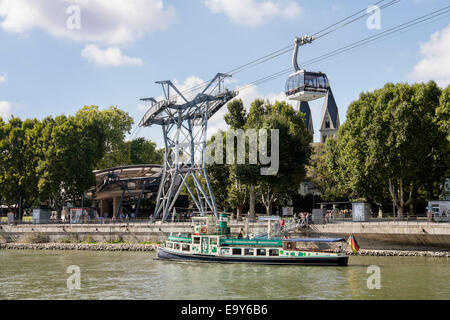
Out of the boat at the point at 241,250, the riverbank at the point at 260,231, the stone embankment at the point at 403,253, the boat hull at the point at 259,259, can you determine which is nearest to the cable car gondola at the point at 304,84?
the riverbank at the point at 260,231

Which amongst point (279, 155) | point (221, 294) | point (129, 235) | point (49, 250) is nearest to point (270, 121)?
point (279, 155)

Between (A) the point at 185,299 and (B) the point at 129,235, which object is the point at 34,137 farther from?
(A) the point at 185,299

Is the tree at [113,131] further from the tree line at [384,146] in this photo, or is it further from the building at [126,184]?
the tree line at [384,146]

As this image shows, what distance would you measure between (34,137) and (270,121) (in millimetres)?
36567

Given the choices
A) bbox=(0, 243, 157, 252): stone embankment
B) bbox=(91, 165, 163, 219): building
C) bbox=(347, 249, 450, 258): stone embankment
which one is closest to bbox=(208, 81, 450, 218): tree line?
bbox=(347, 249, 450, 258): stone embankment

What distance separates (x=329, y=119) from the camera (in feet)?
477

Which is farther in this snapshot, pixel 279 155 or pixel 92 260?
pixel 279 155

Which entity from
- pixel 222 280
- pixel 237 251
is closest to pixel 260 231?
pixel 237 251

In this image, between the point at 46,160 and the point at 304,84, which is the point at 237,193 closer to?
the point at 304,84

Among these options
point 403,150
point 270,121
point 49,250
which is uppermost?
point 270,121

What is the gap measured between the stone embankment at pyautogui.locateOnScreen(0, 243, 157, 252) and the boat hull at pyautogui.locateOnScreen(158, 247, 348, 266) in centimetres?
1069

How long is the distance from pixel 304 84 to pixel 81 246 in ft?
103

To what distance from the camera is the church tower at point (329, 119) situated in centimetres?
14440

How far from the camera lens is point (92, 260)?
45.0m
